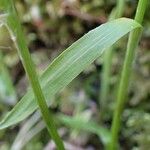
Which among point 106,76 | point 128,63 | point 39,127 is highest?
point 128,63

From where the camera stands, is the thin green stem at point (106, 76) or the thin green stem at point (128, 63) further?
the thin green stem at point (106, 76)

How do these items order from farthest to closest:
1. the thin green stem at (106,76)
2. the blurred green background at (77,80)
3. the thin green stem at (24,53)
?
the blurred green background at (77,80) → the thin green stem at (106,76) → the thin green stem at (24,53)

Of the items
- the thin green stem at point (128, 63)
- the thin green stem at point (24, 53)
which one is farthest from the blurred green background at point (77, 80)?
the thin green stem at point (24, 53)

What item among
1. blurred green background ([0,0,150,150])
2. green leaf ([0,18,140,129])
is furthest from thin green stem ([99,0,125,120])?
green leaf ([0,18,140,129])

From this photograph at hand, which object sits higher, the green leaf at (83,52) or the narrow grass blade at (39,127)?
the green leaf at (83,52)

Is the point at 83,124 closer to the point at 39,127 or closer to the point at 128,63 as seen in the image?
the point at 39,127

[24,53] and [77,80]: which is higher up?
[24,53]

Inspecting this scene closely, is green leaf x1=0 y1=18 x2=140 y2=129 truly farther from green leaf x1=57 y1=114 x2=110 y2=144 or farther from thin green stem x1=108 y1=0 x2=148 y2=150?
green leaf x1=57 y1=114 x2=110 y2=144

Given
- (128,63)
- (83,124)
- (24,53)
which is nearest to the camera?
(24,53)

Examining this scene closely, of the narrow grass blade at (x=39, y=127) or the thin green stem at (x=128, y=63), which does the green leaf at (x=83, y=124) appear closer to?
the narrow grass blade at (x=39, y=127)

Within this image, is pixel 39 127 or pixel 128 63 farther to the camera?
pixel 39 127

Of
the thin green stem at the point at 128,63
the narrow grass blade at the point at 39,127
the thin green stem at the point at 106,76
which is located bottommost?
the narrow grass blade at the point at 39,127

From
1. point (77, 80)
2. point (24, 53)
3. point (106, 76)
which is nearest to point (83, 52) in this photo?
point (24, 53)
